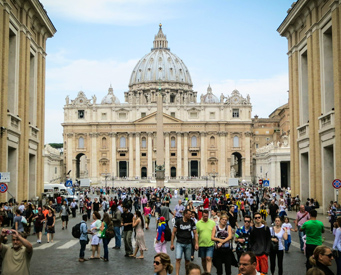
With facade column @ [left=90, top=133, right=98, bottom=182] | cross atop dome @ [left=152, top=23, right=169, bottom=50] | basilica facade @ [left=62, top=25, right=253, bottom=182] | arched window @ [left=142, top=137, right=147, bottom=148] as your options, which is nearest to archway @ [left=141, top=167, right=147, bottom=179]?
basilica facade @ [left=62, top=25, right=253, bottom=182]

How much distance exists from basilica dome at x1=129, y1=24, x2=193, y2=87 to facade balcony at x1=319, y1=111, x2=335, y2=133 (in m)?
113

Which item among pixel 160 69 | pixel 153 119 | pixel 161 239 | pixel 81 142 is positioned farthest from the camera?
pixel 160 69

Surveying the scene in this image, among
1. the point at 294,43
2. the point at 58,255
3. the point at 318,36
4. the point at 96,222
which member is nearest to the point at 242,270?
the point at 96,222

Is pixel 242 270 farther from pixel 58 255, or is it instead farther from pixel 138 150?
pixel 138 150

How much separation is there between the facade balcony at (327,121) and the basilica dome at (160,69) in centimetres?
11258

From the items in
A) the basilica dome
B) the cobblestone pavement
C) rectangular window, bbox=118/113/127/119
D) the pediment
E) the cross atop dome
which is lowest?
the cobblestone pavement

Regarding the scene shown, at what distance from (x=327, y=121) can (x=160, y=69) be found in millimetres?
116752

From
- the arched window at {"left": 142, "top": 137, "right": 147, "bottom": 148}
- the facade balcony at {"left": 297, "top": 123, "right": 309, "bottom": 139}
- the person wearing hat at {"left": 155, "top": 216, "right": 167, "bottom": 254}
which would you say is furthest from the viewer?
the arched window at {"left": 142, "top": 137, "right": 147, "bottom": 148}

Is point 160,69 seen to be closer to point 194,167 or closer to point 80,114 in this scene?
point 80,114

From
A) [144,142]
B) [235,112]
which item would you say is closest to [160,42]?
[235,112]

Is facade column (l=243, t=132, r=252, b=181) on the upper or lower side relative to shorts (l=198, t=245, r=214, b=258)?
upper

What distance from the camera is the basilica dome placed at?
142750 millimetres

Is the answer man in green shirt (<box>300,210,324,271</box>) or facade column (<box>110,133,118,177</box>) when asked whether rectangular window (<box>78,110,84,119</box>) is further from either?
man in green shirt (<box>300,210,324,271</box>)

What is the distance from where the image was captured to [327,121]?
2753cm
